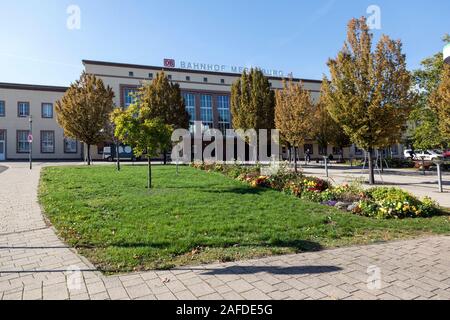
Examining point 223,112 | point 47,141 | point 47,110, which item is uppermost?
point 223,112

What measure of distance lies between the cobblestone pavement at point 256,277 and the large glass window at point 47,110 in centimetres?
4498

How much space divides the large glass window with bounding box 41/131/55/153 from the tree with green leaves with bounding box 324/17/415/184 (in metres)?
41.5

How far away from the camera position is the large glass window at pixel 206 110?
53.2m

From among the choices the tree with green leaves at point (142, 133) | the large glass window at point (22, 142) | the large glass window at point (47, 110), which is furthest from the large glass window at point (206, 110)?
the tree with green leaves at point (142, 133)

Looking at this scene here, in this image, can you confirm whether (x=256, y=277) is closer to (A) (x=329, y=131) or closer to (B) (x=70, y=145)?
(A) (x=329, y=131)

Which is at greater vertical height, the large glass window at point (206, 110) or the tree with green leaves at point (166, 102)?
the large glass window at point (206, 110)

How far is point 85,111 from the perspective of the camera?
2553 cm

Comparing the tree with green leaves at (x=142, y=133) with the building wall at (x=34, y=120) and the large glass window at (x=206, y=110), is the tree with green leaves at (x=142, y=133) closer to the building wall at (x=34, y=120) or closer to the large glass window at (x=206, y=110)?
the building wall at (x=34, y=120)

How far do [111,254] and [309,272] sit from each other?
9.89 feet

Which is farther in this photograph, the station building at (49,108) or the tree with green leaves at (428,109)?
the station building at (49,108)

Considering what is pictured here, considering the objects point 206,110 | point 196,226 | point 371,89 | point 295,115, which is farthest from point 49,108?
point 196,226

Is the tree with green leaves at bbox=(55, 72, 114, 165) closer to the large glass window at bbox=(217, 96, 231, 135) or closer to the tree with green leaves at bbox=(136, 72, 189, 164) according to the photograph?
the tree with green leaves at bbox=(136, 72, 189, 164)

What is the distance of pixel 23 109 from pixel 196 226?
4690 centimetres
